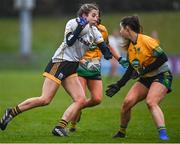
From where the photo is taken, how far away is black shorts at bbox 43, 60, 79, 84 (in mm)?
12773

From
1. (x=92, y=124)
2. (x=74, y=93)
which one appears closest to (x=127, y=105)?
(x=74, y=93)

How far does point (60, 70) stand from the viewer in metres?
12.8

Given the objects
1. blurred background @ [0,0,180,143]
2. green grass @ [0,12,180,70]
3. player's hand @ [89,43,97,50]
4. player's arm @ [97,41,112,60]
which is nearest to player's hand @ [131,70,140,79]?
player's arm @ [97,41,112,60]

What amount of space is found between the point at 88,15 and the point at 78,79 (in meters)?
1.48

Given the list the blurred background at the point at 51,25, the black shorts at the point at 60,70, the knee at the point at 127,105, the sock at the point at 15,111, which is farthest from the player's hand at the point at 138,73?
the blurred background at the point at 51,25

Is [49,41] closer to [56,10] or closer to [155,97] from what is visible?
[56,10]

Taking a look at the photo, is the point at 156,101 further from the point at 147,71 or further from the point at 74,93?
the point at 74,93

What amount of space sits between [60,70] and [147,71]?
1.45m

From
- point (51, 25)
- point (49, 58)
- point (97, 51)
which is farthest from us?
point (51, 25)

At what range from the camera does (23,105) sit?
42.3 feet

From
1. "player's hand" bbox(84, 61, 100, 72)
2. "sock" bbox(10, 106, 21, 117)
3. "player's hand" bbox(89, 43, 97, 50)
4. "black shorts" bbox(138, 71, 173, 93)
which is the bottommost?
"sock" bbox(10, 106, 21, 117)

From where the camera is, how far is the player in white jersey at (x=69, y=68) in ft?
41.7

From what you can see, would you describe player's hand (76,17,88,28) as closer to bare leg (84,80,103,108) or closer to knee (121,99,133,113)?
knee (121,99,133,113)

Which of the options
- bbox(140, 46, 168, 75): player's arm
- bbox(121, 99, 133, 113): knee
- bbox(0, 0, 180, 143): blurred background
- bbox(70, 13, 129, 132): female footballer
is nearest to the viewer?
bbox(140, 46, 168, 75): player's arm
